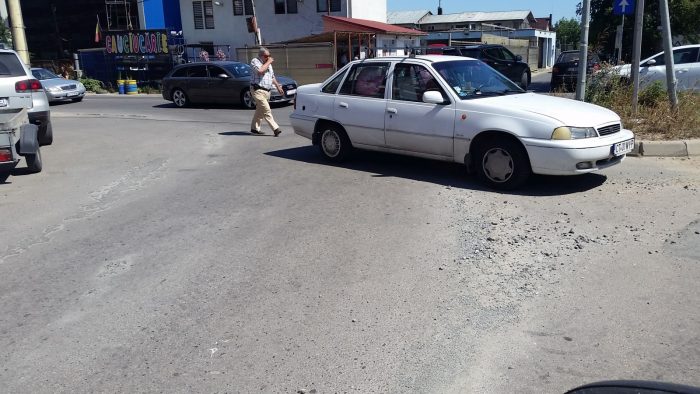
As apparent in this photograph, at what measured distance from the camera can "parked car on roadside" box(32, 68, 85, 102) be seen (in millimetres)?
22755

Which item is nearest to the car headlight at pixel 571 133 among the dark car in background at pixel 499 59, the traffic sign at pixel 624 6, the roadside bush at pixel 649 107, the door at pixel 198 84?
the roadside bush at pixel 649 107

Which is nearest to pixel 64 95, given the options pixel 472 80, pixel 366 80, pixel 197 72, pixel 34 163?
pixel 197 72

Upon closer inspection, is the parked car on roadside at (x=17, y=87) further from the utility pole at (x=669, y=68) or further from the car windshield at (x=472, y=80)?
the utility pole at (x=669, y=68)

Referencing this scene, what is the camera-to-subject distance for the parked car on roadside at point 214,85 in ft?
61.9

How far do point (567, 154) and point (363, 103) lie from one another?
305cm

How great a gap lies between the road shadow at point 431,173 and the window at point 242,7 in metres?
28.4

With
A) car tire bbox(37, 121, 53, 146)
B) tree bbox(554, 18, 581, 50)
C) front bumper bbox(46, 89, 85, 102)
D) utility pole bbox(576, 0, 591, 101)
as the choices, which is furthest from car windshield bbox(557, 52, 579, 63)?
tree bbox(554, 18, 581, 50)

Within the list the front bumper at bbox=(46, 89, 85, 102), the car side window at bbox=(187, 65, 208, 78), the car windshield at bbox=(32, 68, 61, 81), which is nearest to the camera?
the car side window at bbox=(187, 65, 208, 78)

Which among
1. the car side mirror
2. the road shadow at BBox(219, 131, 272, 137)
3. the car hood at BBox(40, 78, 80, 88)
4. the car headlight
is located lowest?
the road shadow at BBox(219, 131, 272, 137)

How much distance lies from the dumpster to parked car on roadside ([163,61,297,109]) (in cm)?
971

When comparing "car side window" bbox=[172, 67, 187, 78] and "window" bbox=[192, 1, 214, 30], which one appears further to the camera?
"window" bbox=[192, 1, 214, 30]

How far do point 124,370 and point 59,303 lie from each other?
1291 millimetres

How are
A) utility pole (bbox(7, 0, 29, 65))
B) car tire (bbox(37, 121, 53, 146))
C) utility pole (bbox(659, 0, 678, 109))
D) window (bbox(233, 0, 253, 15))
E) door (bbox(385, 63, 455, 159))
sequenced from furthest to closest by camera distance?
window (bbox(233, 0, 253, 15)) → utility pole (bbox(7, 0, 29, 65)) → car tire (bbox(37, 121, 53, 146)) → utility pole (bbox(659, 0, 678, 109)) → door (bbox(385, 63, 455, 159))

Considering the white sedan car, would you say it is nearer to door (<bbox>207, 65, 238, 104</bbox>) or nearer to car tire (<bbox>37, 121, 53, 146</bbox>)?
car tire (<bbox>37, 121, 53, 146</bbox>)
